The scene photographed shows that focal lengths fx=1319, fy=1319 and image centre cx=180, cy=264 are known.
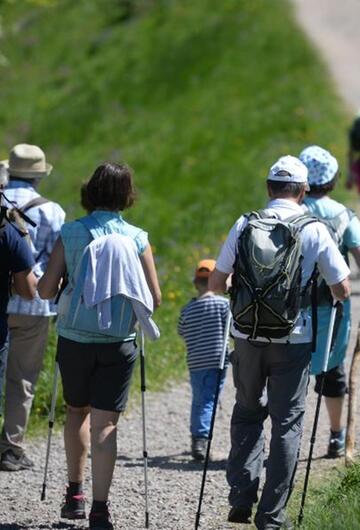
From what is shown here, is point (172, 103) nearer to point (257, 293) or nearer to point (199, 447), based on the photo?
point (199, 447)

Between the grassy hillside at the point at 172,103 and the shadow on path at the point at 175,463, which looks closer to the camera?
the shadow on path at the point at 175,463

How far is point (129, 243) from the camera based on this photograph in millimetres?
6582

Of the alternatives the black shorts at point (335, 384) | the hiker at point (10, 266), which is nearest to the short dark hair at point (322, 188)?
the black shorts at point (335, 384)

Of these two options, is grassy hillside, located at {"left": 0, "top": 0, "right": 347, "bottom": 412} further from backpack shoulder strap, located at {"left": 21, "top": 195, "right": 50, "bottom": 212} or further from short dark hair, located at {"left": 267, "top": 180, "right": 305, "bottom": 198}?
short dark hair, located at {"left": 267, "top": 180, "right": 305, "bottom": 198}

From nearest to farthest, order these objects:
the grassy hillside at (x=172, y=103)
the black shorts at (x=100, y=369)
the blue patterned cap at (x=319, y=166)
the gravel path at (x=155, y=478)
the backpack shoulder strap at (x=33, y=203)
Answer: the black shorts at (x=100, y=369) < the gravel path at (x=155, y=478) < the blue patterned cap at (x=319, y=166) < the backpack shoulder strap at (x=33, y=203) < the grassy hillside at (x=172, y=103)

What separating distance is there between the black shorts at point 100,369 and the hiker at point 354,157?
27.3 ft

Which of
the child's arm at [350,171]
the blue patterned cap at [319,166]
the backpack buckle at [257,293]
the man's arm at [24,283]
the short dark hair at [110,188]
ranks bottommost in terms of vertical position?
the man's arm at [24,283]

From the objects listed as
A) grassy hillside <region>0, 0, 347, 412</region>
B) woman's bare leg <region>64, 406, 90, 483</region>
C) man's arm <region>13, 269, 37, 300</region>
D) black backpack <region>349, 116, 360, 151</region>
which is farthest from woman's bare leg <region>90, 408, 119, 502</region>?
black backpack <region>349, 116, 360, 151</region>

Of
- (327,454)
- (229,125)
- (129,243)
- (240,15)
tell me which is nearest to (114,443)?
(129,243)

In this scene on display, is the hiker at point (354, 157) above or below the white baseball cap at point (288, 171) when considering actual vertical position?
above

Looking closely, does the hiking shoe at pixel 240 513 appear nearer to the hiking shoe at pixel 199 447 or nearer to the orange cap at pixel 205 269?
the hiking shoe at pixel 199 447

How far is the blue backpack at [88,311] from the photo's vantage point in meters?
6.52

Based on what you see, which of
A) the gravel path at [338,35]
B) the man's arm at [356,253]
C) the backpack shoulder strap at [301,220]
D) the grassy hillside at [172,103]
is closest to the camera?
the backpack shoulder strap at [301,220]

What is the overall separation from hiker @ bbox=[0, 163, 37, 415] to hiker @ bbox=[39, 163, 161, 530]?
0.18 meters
